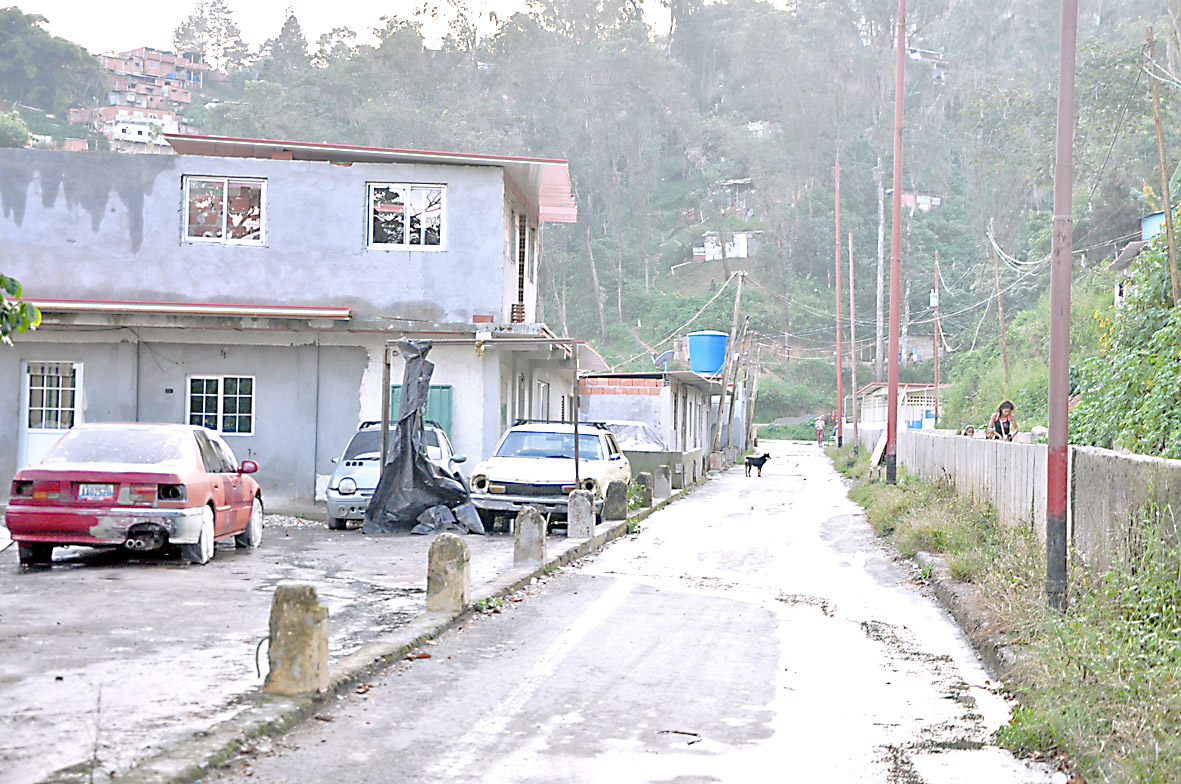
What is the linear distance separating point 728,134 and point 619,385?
44.8 m

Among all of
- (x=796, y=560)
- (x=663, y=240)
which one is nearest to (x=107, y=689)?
(x=796, y=560)

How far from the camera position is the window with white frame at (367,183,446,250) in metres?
21.1

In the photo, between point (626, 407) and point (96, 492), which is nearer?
point (96, 492)

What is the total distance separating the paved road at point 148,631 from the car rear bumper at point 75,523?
14.5 inches

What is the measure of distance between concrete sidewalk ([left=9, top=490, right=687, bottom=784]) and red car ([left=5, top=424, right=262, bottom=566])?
0.34m

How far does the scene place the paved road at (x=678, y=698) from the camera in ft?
19.5

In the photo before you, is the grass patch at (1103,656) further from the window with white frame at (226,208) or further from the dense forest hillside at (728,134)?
the dense forest hillside at (728,134)

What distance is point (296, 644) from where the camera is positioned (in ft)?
22.8

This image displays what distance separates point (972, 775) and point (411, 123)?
2360 inches

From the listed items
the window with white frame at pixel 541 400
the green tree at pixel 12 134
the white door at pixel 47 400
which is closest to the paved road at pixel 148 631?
the white door at pixel 47 400

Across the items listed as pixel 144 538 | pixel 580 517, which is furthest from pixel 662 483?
pixel 144 538

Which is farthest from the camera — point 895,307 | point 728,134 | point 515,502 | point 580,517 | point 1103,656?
point 728,134

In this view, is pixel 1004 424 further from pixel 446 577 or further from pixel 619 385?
pixel 619 385

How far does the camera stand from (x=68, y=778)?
520 centimetres
